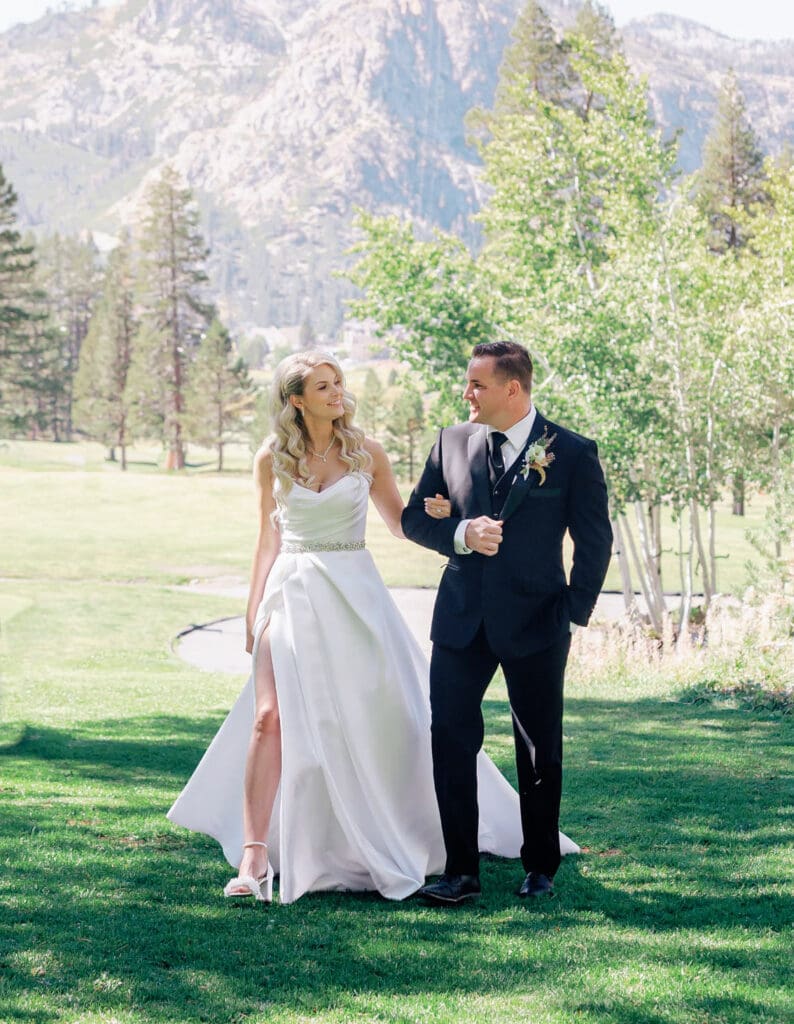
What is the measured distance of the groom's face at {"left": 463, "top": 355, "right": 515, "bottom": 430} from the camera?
464 centimetres

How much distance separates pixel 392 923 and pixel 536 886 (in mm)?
713

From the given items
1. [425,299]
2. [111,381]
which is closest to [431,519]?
[425,299]


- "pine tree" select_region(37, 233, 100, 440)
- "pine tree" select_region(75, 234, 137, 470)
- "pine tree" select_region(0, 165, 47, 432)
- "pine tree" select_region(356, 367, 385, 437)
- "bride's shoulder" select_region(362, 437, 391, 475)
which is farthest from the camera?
"pine tree" select_region(37, 233, 100, 440)

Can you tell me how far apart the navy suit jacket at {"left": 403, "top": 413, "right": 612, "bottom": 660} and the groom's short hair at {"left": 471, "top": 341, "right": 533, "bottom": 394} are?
0.23 metres

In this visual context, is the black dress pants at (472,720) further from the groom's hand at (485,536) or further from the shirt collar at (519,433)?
the shirt collar at (519,433)

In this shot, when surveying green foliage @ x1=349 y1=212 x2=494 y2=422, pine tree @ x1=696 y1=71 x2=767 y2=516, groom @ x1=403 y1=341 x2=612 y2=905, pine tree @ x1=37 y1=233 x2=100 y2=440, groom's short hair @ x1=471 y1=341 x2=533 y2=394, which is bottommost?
groom @ x1=403 y1=341 x2=612 y2=905

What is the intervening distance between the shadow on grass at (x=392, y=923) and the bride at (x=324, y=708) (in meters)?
0.20

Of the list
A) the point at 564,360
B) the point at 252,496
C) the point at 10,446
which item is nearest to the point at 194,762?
the point at 564,360

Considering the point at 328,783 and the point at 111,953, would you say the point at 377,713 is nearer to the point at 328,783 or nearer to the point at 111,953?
the point at 328,783

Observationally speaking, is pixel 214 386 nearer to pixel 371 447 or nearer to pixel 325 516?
pixel 371 447

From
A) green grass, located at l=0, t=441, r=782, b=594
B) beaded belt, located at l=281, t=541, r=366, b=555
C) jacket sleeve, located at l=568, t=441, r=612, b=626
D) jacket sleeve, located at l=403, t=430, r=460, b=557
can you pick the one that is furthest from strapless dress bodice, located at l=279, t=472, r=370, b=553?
green grass, located at l=0, t=441, r=782, b=594

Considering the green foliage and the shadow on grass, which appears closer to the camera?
the shadow on grass

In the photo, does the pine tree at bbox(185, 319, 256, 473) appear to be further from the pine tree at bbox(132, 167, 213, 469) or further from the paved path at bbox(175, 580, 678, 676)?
the paved path at bbox(175, 580, 678, 676)

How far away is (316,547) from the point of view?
16.9ft
